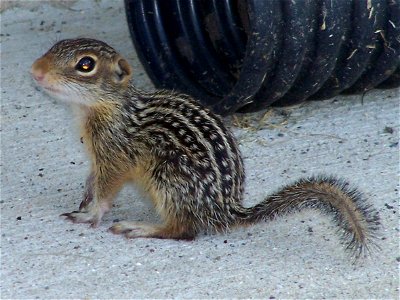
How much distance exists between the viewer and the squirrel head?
15.4 ft

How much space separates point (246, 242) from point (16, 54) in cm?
313

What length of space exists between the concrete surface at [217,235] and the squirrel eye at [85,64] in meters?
0.84

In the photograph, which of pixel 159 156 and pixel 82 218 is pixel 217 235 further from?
pixel 82 218

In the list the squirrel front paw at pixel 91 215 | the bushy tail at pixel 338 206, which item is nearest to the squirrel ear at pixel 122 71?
the squirrel front paw at pixel 91 215

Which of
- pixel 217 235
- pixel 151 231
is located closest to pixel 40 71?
pixel 151 231

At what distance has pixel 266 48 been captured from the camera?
542 cm

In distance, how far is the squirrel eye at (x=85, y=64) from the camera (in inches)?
187

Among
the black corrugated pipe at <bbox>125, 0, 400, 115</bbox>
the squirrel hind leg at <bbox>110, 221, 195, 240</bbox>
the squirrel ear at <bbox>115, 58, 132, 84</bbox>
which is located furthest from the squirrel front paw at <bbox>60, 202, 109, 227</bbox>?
the black corrugated pipe at <bbox>125, 0, 400, 115</bbox>

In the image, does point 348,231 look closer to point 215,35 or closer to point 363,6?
point 363,6

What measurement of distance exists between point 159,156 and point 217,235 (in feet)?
1.71

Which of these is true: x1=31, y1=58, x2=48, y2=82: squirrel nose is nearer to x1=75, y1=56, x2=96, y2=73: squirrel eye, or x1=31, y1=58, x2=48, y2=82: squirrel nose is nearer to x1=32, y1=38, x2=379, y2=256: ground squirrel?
x1=32, y1=38, x2=379, y2=256: ground squirrel

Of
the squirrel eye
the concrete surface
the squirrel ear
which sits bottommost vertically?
the concrete surface

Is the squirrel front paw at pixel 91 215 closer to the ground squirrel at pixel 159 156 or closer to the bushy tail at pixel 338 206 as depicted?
the ground squirrel at pixel 159 156

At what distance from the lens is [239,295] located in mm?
4367
